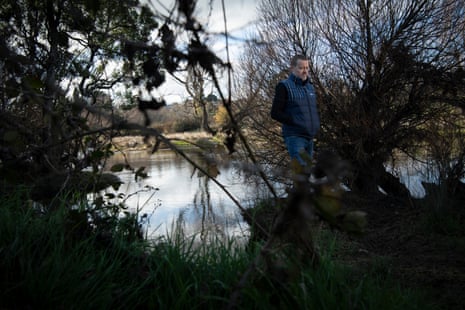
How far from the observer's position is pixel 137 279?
2.23m

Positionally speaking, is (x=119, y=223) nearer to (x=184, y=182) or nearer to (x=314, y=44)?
(x=314, y=44)

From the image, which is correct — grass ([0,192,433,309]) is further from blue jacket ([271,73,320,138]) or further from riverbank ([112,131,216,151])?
blue jacket ([271,73,320,138])

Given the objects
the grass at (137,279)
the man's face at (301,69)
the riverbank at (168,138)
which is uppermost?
the man's face at (301,69)

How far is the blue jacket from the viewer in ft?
14.0

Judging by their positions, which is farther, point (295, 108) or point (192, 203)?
point (192, 203)

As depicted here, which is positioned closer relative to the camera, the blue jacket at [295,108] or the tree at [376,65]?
the blue jacket at [295,108]

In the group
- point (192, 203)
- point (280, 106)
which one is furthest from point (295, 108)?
point (192, 203)

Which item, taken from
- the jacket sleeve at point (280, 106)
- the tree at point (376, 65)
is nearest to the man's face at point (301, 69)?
the jacket sleeve at point (280, 106)

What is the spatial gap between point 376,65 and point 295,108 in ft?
8.30

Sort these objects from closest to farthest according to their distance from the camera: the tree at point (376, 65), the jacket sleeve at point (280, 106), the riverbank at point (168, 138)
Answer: the riverbank at point (168, 138) < the jacket sleeve at point (280, 106) < the tree at point (376, 65)

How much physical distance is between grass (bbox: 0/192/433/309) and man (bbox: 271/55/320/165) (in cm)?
201

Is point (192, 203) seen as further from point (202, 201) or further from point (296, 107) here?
point (296, 107)

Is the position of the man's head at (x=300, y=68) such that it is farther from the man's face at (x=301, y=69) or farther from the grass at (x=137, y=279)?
the grass at (x=137, y=279)

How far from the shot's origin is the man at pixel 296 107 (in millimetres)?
4262
